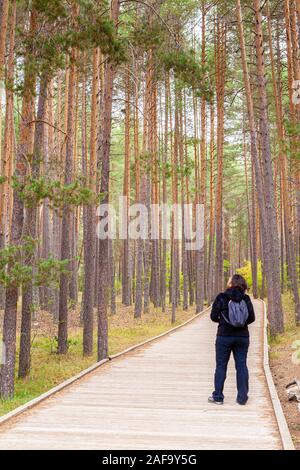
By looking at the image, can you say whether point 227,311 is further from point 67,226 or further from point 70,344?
point 70,344

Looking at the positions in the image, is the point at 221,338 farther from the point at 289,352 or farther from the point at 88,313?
the point at 88,313

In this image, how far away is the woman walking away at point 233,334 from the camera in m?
7.45

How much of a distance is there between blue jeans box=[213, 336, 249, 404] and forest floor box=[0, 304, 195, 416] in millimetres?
3333

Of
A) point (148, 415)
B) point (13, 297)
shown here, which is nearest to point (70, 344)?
point (13, 297)

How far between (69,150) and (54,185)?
4.62 meters

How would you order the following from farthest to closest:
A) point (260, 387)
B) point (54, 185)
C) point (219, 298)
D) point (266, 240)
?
point (266, 240) < point (54, 185) < point (260, 387) < point (219, 298)

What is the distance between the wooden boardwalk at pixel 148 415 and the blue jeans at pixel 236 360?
19 centimetres

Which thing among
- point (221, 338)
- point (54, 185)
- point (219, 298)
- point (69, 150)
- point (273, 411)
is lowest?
point (273, 411)

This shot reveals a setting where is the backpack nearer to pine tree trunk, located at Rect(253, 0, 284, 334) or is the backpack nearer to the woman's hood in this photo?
the woman's hood

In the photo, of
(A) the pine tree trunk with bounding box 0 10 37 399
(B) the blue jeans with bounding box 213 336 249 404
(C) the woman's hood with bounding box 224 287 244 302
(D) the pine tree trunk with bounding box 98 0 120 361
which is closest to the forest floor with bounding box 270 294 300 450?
(B) the blue jeans with bounding box 213 336 249 404

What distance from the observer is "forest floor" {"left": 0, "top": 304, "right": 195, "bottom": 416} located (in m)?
11.6

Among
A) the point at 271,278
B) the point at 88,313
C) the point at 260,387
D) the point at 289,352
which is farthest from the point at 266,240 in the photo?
the point at 260,387

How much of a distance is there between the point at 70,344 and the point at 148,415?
10.2 meters
